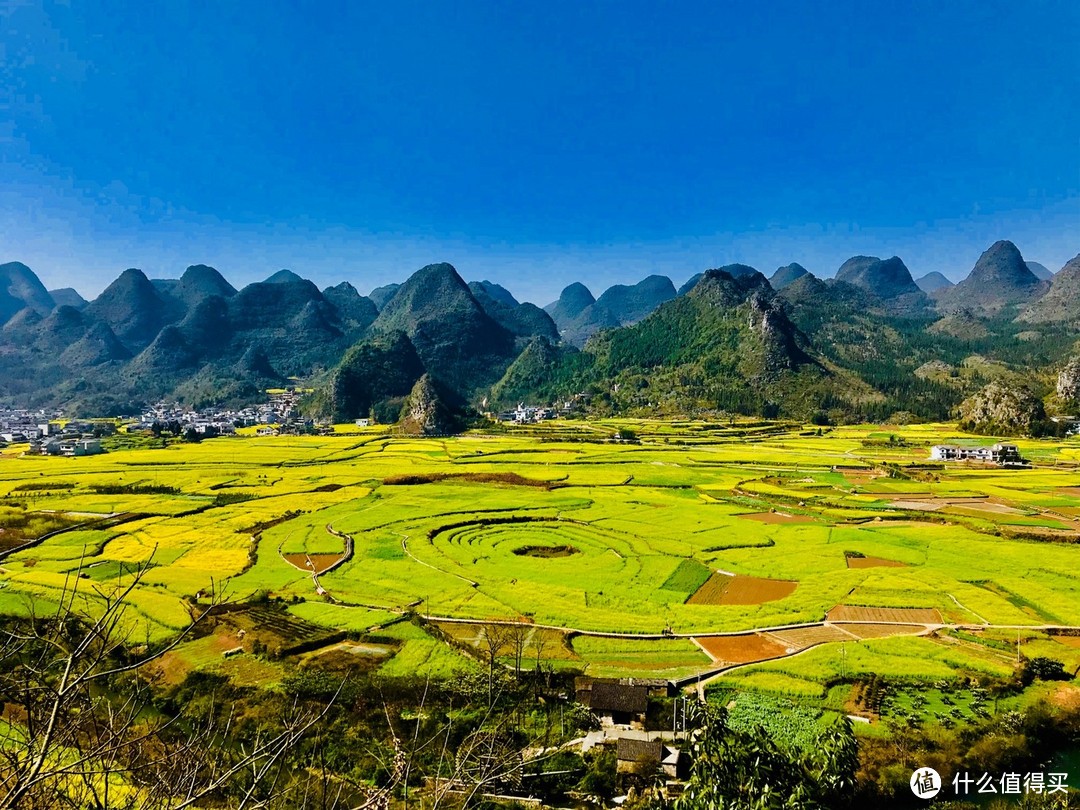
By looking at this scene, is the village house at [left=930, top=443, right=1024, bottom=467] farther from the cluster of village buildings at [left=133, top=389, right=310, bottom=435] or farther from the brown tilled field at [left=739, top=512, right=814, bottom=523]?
the cluster of village buildings at [left=133, top=389, right=310, bottom=435]

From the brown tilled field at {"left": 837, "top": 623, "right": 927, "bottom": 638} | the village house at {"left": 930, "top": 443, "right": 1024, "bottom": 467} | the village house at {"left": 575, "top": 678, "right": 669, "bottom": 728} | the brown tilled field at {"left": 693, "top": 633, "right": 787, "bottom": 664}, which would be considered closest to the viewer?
the village house at {"left": 575, "top": 678, "right": 669, "bottom": 728}

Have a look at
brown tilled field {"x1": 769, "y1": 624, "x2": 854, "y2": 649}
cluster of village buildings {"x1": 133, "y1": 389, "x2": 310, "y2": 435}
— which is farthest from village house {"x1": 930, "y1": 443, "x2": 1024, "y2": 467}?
cluster of village buildings {"x1": 133, "y1": 389, "x2": 310, "y2": 435}

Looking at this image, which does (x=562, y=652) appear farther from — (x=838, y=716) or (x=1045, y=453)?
(x=1045, y=453)

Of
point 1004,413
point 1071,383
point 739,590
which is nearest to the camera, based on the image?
point 739,590

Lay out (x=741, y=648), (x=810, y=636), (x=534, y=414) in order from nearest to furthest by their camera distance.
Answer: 1. (x=741, y=648)
2. (x=810, y=636)
3. (x=534, y=414)

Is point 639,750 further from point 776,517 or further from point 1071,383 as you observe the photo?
point 1071,383

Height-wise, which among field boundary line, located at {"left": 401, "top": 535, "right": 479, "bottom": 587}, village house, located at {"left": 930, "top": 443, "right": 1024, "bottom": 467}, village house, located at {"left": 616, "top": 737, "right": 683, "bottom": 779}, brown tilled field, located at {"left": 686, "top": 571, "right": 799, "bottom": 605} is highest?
village house, located at {"left": 930, "top": 443, "right": 1024, "bottom": 467}

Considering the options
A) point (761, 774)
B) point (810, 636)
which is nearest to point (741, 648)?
point (810, 636)

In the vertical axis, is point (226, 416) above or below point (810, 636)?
above
